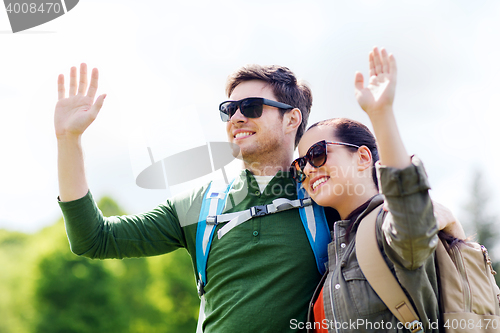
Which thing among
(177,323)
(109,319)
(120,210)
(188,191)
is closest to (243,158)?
(188,191)

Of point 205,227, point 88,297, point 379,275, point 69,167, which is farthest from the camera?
point 88,297

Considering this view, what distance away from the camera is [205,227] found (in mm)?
4164

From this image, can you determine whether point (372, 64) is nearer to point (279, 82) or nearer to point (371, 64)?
point (371, 64)

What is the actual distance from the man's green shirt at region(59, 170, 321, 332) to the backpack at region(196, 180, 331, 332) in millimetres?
56

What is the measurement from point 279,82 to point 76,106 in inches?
88.2

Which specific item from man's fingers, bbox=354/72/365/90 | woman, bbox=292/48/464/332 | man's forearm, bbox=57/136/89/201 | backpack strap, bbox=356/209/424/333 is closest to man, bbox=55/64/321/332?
man's forearm, bbox=57/136/89/201

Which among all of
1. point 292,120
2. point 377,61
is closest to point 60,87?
point 292,120

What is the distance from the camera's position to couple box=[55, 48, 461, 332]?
2.69 metres

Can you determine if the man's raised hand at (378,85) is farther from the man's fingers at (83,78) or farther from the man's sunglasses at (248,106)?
the man's fingers at (83,78)

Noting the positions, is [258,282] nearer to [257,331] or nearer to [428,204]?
[257,331]

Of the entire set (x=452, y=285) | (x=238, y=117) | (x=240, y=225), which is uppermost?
(x=238, y=117)

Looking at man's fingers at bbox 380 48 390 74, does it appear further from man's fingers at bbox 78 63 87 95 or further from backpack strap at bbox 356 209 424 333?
man's fingers at bbox 78 63 87 95

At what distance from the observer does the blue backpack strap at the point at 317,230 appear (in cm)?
377

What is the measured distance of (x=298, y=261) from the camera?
378 cm
